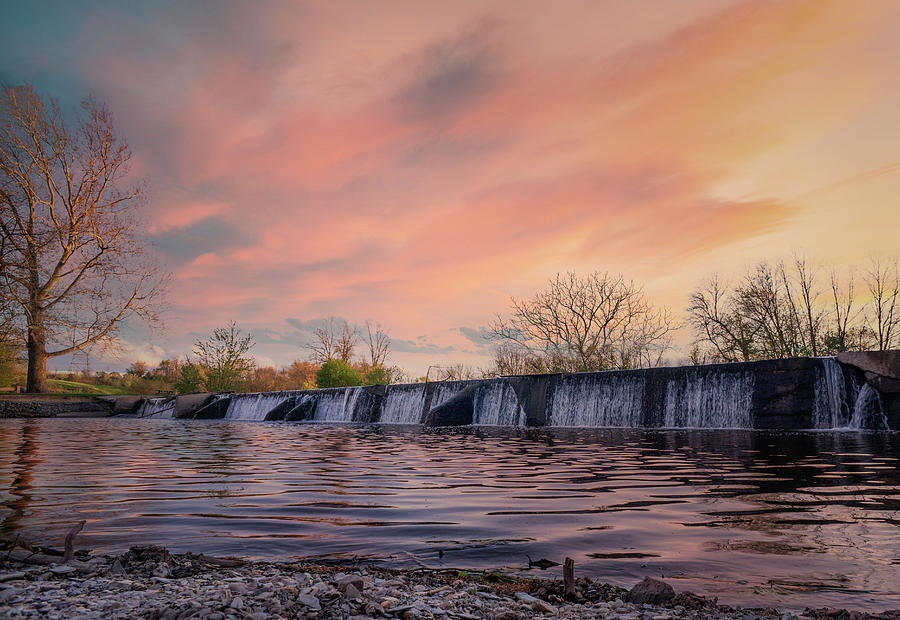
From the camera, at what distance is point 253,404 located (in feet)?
88.3

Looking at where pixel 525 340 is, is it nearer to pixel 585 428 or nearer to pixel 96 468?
pixel 585 428

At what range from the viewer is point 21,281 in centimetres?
2009

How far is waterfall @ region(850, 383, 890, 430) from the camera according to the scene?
36.1ft

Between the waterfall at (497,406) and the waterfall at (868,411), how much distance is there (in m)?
8.44

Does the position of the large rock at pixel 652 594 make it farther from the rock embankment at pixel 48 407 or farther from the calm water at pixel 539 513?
the rock embankment at pixel 48 407

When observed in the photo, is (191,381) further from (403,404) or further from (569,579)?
(569,579)

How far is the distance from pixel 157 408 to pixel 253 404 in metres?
7.48

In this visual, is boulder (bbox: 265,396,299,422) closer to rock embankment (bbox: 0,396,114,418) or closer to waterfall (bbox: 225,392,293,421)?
waterfall (bbox: 225,392,293,421)

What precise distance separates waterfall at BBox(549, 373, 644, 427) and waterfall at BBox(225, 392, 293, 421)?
1439cm

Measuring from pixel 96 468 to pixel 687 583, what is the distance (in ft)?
22.2

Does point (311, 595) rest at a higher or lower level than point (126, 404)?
higher

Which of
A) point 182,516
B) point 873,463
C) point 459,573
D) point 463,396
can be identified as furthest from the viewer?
point 463,396

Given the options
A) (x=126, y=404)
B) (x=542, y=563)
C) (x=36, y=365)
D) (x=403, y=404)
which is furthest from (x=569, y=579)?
(x=126, y=404)

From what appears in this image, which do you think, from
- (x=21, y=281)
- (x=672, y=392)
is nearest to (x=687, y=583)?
(x=672, y=392)
